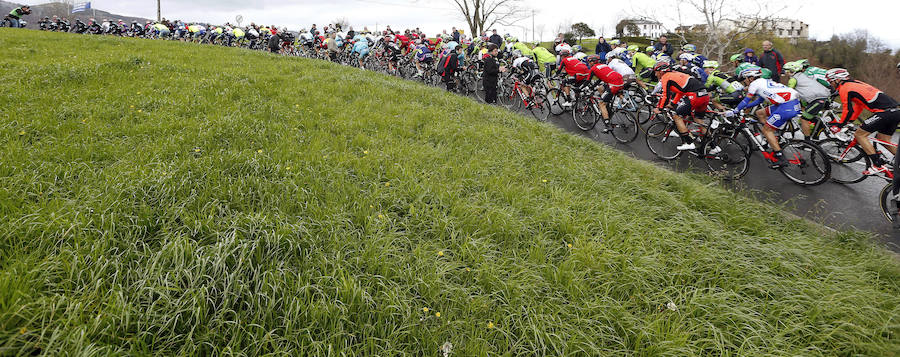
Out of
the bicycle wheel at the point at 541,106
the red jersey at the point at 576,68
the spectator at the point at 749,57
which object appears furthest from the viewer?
the spectator at the point at 749,57

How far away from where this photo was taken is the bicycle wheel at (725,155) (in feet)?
21.1

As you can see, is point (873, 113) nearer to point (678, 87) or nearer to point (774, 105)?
point (774, 105)

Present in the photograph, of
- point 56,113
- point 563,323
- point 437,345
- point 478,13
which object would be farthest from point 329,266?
point 478,13

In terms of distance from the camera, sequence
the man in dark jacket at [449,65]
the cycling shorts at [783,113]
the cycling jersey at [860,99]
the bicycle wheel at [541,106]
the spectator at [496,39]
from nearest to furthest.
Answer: the cycling jersey at [860,99]
the cycling shorts at [783,113]
the bicycle wheel at [541,106]
the man in dark jacket at [449,65]
the spectator at [496,39]

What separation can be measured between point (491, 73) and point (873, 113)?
7.70m

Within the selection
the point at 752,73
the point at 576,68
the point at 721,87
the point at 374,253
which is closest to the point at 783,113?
the point at 752,73

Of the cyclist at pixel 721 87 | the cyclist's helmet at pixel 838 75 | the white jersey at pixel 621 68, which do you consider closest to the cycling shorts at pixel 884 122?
the cyclist's helmet at pixel 838 75

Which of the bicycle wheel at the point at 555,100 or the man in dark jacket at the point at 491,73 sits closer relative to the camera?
the bicycle wheel at the point at 555,100

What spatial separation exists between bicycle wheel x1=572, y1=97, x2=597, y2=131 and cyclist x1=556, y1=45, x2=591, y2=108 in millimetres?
524

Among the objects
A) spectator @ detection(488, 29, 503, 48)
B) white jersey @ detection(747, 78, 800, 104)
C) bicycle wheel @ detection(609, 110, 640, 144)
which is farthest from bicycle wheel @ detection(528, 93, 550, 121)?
spectator @ detection(488, 29, 503, 48)

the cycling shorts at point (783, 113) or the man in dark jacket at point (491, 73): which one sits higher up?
the man in dark jacket at point (491, 73)

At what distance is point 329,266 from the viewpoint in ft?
8.46

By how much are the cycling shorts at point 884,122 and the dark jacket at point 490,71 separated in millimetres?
7590

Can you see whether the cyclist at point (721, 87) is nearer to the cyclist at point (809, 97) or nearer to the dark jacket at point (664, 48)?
the cyclist at point (809, 97)
